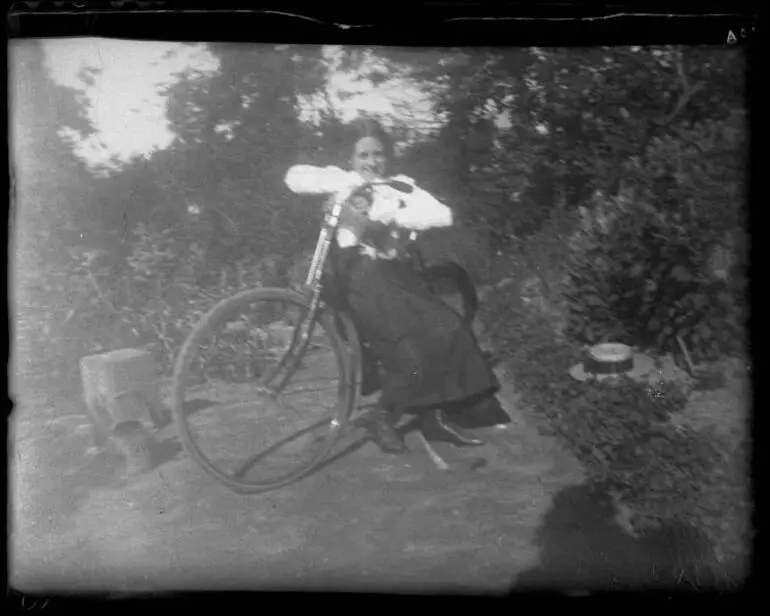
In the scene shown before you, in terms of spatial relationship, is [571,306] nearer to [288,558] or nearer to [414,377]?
[414,377]

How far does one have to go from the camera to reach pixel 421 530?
150 centimetres

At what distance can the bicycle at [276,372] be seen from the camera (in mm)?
1479

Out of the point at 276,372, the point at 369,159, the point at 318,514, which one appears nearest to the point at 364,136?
the point at 369,159

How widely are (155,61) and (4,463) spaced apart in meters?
0.99

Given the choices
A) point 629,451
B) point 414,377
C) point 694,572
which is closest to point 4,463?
point 414,377

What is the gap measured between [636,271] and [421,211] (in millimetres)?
501

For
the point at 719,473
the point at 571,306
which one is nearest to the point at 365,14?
the point at 571,306

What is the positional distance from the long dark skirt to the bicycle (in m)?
0.05

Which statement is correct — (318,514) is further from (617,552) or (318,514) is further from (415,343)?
(617,552)

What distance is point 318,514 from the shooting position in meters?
1.50

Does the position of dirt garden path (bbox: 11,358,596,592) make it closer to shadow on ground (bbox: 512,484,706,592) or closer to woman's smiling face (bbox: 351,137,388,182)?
shadow on ground (bbox: 512,484,706,592)

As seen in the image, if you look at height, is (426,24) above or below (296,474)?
above

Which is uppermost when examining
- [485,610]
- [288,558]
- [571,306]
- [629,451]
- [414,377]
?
[571,306]

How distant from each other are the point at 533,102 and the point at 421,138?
266 mm
